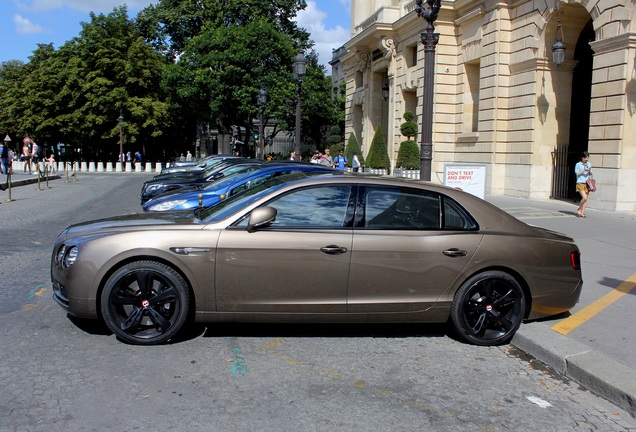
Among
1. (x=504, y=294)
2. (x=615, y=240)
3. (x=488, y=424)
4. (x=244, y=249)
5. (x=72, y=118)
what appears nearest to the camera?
(x=488, y=424)

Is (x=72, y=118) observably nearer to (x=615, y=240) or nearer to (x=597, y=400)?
(x=615, y=240)

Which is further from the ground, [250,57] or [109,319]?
[250,57]

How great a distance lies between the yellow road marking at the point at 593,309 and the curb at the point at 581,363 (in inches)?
10.5

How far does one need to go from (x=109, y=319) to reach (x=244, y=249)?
133 cm

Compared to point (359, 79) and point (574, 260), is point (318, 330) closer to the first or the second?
point (574, 260)

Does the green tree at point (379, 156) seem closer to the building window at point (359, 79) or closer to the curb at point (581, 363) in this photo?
the building window at point (359, 79)

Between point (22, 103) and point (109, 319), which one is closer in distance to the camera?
point (109, 319)

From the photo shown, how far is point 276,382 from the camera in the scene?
4469 millimetres

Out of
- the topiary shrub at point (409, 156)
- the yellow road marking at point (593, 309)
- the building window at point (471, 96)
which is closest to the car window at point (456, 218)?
the yellow road marking at point (593, 309)

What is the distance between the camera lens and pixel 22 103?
204 feet

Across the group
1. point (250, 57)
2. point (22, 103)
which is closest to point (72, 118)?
point (22, 103)

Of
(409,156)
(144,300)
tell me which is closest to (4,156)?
(409,156)

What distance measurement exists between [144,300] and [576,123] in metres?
20.2

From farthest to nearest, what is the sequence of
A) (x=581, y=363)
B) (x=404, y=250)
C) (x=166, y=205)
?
1. (x=166, y=205)
2. (x=404, y=250)
3. (x=581, y=363)
